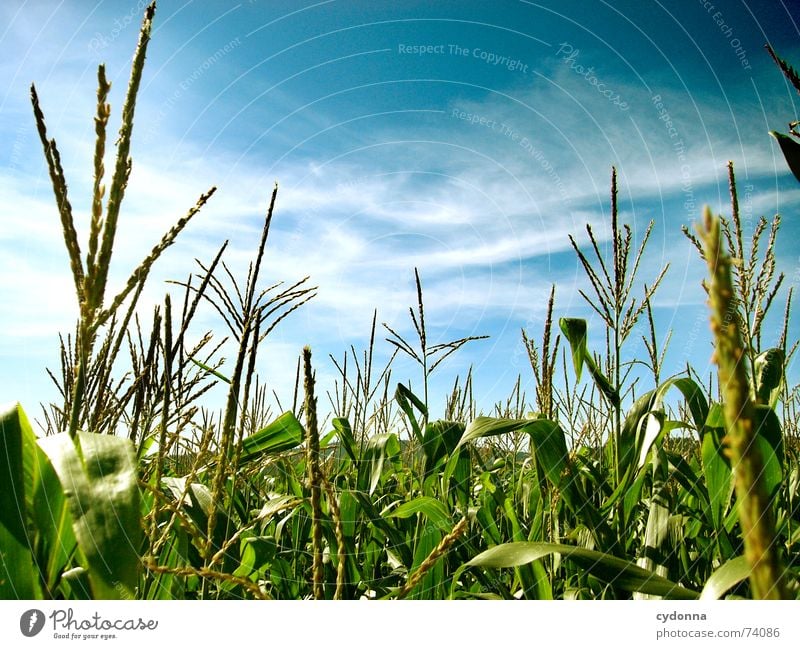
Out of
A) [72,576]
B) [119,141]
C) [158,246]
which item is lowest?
[72,576]

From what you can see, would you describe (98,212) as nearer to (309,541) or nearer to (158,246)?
(158,246)

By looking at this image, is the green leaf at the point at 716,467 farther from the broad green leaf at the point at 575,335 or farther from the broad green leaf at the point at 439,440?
the broad green leaf at the point at 439,440

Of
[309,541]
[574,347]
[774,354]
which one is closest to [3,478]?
[309,541]

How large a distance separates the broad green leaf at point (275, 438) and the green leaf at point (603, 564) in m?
1.01

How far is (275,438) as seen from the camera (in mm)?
2172

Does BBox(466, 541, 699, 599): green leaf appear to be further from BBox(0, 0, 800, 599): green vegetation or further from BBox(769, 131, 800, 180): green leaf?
BBox(769, 131, 800, 180): green leaf

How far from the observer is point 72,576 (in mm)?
1073

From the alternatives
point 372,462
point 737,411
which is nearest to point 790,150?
point 737,411

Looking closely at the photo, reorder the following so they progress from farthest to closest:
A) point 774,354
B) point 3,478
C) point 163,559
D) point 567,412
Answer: point 567,412 → point 774,354 → point 163,559 → point 3,478

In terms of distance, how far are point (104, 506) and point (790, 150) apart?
1.23m
